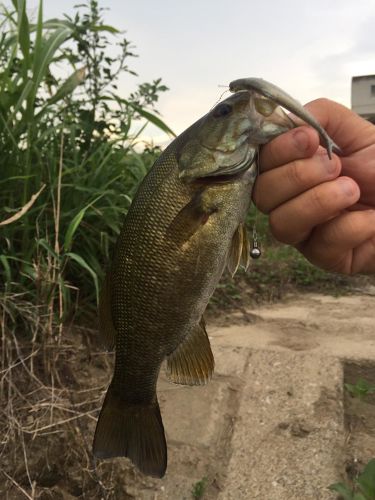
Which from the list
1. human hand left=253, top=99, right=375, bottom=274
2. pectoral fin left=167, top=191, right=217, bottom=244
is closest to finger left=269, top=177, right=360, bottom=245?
human hand left=253, top=99, right=375, bottom=274

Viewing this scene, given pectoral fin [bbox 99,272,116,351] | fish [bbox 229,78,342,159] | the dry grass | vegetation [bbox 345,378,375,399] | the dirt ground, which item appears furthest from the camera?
vegetation [bbox 345,378,375,399]

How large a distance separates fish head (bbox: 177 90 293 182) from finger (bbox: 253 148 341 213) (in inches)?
3.7

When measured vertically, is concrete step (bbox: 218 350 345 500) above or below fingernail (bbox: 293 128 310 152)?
below

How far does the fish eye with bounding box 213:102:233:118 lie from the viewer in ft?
4.26

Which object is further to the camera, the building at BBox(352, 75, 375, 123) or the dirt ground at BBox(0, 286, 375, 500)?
the building at BBox(352, 75, 375, 123)

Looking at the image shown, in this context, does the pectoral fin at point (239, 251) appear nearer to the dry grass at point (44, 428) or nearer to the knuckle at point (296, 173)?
the knuckle at point (296, 173)

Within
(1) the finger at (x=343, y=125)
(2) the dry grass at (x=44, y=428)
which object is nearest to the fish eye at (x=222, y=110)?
(1) the finger at (x=343, y=125)

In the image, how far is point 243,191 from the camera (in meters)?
1.32

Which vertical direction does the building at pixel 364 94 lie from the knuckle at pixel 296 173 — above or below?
above

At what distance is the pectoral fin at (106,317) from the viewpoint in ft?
4.75

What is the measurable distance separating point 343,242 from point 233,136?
0.49 m

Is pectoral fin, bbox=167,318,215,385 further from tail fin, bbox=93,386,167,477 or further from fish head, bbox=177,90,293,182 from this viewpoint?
fish head, bbox=177,90,293,182

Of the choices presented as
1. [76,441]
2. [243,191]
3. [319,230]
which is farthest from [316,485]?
[243,191]

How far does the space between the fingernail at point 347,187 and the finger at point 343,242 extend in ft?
0.46
